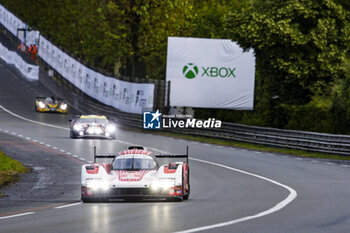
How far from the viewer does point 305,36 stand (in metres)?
41.2

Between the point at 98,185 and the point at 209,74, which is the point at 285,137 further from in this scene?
the point at 98,185

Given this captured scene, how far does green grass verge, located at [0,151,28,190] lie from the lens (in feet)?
79.8

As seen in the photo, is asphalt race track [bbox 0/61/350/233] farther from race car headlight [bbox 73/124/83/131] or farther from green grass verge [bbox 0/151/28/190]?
race car headlight [bbox 73/124/83/131]

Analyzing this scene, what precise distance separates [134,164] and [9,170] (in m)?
9.49

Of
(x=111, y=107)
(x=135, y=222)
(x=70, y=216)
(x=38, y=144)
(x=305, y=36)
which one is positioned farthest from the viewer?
(x=111, y=107)

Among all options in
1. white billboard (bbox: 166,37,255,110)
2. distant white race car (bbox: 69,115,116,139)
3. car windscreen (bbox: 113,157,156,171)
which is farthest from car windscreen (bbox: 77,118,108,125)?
car windscreen (bbox: 113,157,156,171)

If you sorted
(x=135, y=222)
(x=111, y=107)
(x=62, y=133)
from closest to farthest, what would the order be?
1. (x=135, y=222)
2. (x=62, y=133)
3. (x=111, y=107)

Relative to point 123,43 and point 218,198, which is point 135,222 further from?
point 123,43

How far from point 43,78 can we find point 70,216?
7526 centimetres

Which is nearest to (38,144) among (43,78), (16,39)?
(43,78)

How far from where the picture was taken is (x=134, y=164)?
18.6m

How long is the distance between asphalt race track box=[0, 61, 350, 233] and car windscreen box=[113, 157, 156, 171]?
1013mm

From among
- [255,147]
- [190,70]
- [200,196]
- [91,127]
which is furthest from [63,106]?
[200,196]

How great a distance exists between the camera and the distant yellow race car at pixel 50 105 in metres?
64.4
